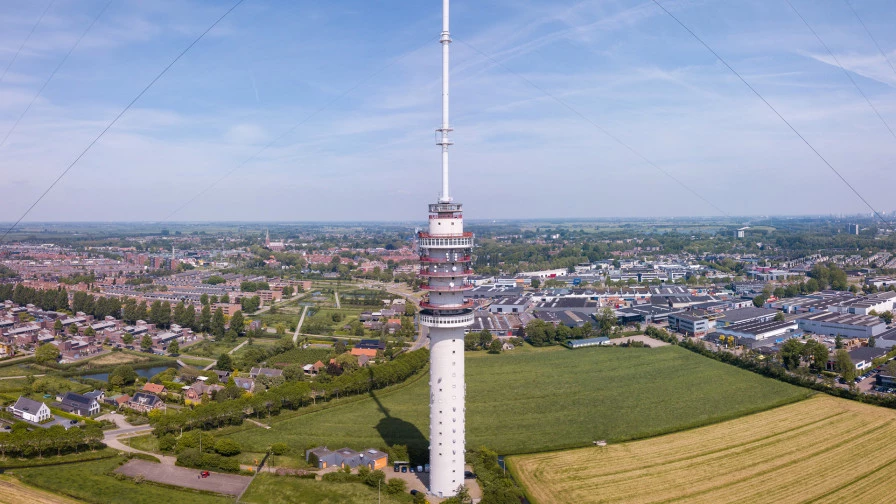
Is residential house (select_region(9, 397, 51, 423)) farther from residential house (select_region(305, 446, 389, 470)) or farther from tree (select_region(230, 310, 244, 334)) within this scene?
tree (select_region(230, 310, 244, 334))

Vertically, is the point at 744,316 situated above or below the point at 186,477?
above

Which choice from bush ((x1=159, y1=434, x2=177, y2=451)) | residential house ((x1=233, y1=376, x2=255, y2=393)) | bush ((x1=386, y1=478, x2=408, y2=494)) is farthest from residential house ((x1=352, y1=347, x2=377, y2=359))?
bush ((x1=386, y1=478, x2=408, y2=494))

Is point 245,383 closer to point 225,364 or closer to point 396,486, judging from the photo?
point 225,364

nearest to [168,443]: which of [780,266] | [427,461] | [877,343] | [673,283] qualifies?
[427,461]

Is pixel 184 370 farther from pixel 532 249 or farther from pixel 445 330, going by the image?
pixel 532 249

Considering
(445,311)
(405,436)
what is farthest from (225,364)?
(445,311)

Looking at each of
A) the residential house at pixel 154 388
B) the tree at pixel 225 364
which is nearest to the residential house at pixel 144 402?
the residential house at pixel 154 388
